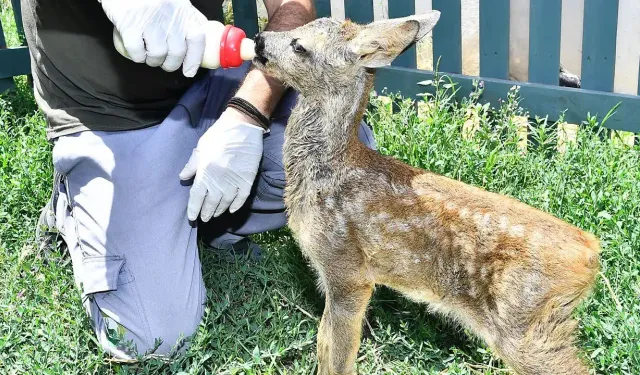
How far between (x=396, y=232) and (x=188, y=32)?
132cm

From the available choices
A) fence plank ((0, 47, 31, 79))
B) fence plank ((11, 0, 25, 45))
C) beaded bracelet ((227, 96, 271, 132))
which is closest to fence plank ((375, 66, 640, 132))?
beaded bracelet ((227, 96, 271, 132))

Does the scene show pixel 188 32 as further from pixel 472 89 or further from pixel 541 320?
pixel 472 89

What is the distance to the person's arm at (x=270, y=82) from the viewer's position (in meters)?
4.25

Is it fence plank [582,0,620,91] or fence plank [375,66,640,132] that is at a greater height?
fence plank [582,0,620,91]

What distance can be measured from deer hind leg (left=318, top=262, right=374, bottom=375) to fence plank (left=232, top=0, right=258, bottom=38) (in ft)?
10.9

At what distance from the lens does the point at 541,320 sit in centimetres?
314

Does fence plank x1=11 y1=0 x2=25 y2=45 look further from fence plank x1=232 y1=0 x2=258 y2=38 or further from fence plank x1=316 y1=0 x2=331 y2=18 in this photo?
fence plank x1=316 y1=0 x2=331 y2=18

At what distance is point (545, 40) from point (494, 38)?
0.35 meters

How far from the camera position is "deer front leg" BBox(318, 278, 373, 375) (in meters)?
3.51

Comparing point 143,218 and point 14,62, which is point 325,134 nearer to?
point 143,218

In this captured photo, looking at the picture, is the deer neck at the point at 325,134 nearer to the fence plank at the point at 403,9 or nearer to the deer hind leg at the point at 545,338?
the deer hind leg at the point at 545,338

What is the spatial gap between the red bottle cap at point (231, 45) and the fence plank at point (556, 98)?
2.22m

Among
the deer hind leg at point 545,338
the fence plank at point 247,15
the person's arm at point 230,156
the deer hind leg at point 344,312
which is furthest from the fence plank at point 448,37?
the deer hind leg at point 545,338

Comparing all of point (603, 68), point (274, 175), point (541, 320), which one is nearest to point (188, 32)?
point (274, 175)
